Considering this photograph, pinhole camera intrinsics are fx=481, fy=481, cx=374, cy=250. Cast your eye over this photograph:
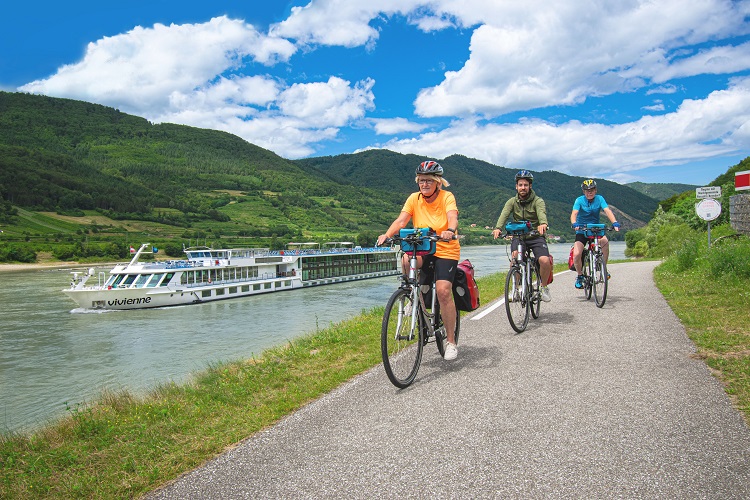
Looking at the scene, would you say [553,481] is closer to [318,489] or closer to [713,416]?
[318,489]

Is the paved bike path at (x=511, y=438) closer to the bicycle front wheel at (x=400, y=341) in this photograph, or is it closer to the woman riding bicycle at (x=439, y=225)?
the bicycle front wheel at (x=400, y=341)

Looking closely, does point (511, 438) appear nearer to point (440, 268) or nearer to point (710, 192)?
point (440, 268)

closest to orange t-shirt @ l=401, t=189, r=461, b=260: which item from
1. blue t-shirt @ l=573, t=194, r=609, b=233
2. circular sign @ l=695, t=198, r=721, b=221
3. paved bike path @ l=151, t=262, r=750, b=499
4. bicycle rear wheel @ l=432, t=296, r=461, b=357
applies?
bicycle rear wheel @ l=432, t=296, r=461, b=357

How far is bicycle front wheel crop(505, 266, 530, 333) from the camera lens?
702 centimetres

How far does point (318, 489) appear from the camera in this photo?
2.85 metres

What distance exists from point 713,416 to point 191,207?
16427 cm

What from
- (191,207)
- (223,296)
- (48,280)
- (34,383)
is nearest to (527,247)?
(34,383)

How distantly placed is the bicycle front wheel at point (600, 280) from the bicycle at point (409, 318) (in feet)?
17.4

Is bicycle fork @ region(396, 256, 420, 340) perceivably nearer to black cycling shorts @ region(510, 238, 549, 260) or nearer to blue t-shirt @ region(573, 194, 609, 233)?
black cycling shorts @ region(510, 238, 549, 260)

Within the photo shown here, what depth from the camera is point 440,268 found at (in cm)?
512

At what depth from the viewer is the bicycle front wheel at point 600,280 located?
360 inches

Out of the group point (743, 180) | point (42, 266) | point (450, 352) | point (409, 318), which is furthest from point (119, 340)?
point (42, 266)

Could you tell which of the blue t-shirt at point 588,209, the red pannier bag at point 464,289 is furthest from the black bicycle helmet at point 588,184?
the red pannier bag at point 464,289

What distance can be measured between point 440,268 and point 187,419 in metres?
2.87
